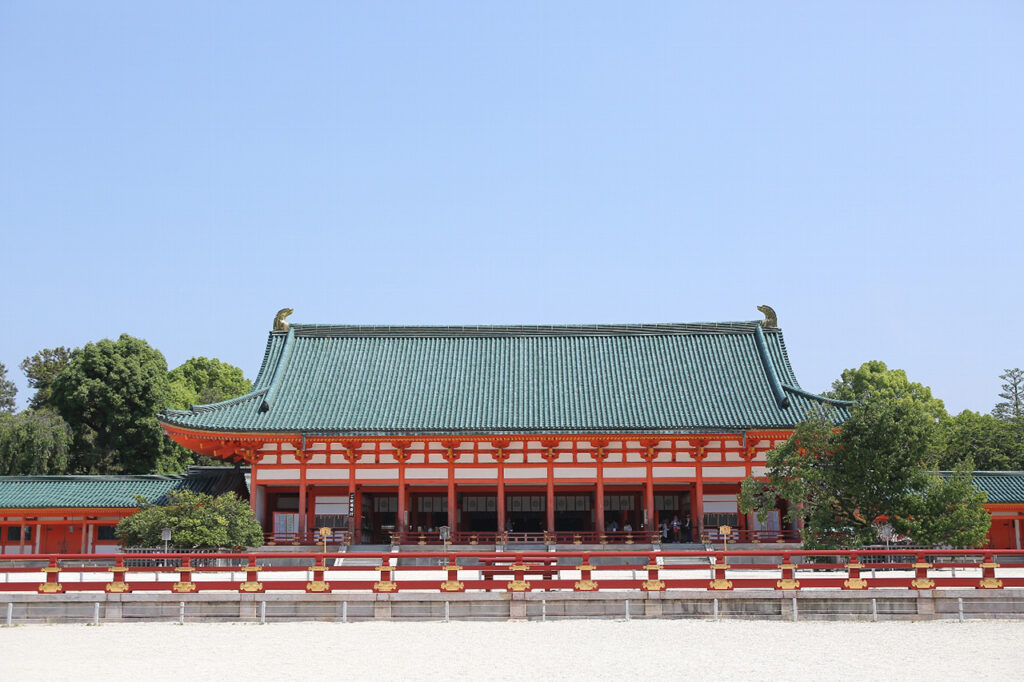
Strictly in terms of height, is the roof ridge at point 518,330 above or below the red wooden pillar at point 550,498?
above

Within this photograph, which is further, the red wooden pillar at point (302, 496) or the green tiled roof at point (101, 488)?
the green tiled roof at point (101, 488)

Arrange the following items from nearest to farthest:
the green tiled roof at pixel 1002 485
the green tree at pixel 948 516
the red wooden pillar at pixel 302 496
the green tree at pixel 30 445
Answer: the green tree at pixel 948 516
the red wooden pillar at pixel 302 496
the green tiled roof at pixel 1002 485
the green tree at pixel 30 445

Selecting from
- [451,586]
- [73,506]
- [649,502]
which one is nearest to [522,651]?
[451,586]

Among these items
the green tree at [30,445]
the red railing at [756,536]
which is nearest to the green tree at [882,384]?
the red railing at [756,536]

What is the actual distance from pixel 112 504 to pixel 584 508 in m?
16.7

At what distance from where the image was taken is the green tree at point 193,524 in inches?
1073

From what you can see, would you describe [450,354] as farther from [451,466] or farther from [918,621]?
[918,621]

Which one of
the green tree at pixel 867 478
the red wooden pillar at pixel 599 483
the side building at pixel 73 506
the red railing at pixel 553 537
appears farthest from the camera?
the side building at pixel 73 506

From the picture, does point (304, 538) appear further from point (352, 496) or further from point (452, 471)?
point (452, 471)

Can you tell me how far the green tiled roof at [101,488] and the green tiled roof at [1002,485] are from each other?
27085 millimetres

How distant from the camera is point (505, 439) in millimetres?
33062

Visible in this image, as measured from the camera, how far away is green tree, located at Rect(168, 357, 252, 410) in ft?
218

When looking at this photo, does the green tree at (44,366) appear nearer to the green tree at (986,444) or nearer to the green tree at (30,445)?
the green tree at (30,445)

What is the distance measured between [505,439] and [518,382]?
3987mm
